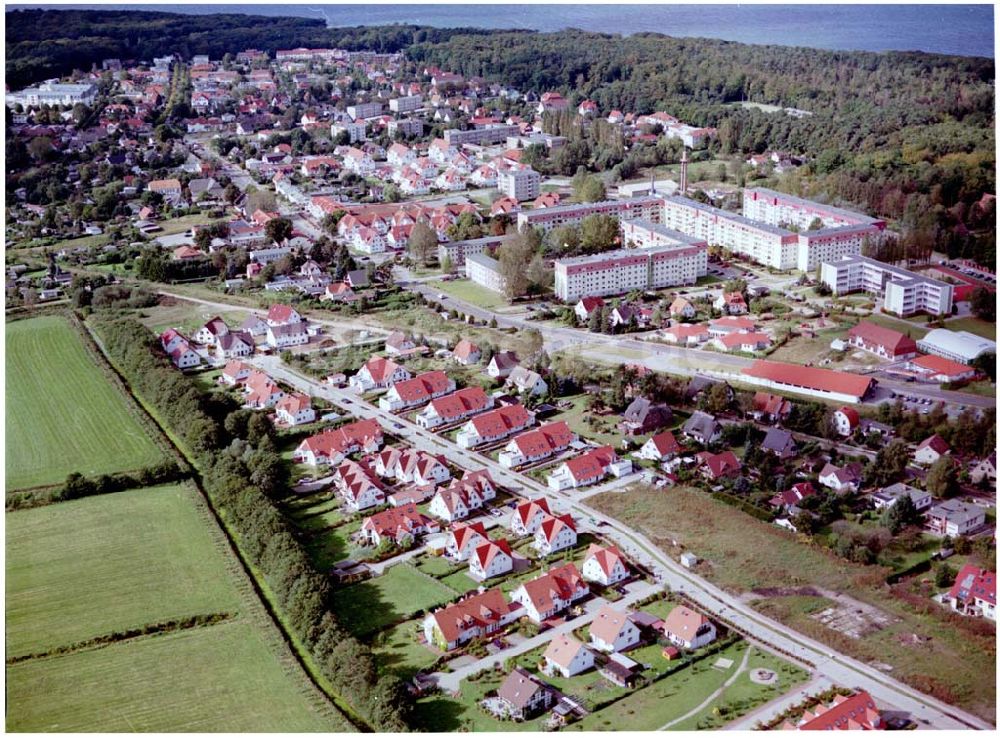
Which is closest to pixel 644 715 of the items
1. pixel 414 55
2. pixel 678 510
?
pixel 678 510

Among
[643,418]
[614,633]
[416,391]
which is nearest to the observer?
[614,633]

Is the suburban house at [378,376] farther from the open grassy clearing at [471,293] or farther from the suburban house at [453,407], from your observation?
the open grassy clearing at [471,293]

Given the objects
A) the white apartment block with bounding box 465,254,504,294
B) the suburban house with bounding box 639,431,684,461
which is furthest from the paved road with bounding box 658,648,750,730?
the white apartment block with bounding box 465,254,504,294

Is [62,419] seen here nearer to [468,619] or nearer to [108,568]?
[108,568]

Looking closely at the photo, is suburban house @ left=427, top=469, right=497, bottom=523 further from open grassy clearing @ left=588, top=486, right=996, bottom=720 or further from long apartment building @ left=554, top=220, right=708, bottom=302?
long apartment building @ left=554, top=220, right=708, bottom=302

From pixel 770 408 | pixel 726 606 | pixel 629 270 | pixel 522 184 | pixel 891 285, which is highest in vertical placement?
pixel 522 184

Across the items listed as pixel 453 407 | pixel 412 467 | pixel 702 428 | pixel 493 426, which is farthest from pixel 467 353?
pixel 702 428
